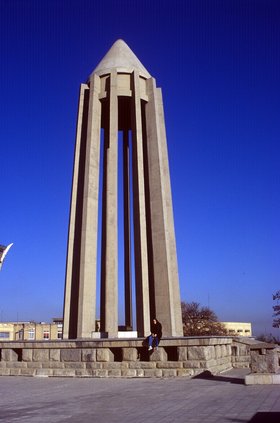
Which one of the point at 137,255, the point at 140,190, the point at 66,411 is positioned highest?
the point at 140,190

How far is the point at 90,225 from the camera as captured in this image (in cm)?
1689

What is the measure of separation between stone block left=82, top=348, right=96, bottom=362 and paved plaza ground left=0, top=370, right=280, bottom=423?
3.79 ft

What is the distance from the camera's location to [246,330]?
79250mm

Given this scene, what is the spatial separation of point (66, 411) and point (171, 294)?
36.3 feet

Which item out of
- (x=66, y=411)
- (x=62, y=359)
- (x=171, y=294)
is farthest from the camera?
(x=171, y=294)

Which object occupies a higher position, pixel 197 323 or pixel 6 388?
pixel 197 323

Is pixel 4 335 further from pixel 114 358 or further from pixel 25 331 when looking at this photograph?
pixel 114 358

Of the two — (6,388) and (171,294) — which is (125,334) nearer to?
(171,294)

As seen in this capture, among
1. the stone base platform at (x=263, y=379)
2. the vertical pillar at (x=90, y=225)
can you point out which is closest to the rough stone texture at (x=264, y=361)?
the stone base platform at (x=263, y=379)

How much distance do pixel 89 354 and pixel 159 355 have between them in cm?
170

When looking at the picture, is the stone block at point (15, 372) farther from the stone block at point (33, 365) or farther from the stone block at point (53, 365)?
the stone block at point (53, 365)

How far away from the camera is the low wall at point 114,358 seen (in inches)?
367

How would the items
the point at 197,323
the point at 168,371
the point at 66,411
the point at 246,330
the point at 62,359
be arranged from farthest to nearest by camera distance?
the point at 246,330 < the point at 197,323 < the point at 62,359 < the point at 168,371 < the point at 66,411

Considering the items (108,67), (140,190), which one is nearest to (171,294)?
(140,190)
